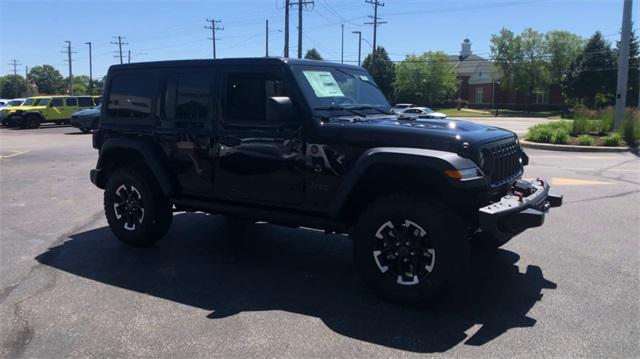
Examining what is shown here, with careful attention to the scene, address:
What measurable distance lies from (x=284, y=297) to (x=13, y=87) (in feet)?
482

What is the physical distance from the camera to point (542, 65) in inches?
3086

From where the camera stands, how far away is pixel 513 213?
434 centimetres

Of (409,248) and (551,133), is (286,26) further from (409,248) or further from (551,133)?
(409,248)

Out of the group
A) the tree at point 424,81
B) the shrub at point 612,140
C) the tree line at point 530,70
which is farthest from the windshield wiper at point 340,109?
the tree at point 424,81

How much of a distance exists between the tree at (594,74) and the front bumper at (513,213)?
62864 millimetres

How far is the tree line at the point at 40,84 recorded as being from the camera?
422 ft

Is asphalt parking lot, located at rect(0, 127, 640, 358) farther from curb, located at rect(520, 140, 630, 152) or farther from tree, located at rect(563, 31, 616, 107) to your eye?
tree, located at rect(563, 31, 616, 107)

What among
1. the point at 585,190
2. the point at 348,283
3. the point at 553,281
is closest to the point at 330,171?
the point at 348,283

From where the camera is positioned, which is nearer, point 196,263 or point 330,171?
point 330,171

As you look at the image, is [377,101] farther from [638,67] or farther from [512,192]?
[638,67]

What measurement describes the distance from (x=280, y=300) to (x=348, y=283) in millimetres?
724

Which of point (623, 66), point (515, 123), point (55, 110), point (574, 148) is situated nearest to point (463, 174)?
point (574, 148)

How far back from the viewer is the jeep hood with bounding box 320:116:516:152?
4.35m

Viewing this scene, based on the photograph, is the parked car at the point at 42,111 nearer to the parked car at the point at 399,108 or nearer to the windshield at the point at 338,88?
the parked car at the point at 399,108
